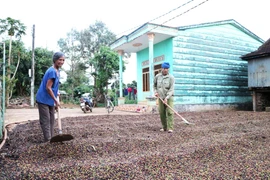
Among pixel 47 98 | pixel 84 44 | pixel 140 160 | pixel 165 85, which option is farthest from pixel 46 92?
pixel 84 44

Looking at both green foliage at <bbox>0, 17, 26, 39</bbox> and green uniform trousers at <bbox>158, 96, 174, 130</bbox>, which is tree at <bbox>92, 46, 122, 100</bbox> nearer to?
green foliage at <bbox>0, 17, 26, 39</bbox>

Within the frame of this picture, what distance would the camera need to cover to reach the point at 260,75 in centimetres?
924

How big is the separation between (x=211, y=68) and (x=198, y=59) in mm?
882

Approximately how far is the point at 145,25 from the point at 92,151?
21.6 feet

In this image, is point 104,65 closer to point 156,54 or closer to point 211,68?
point 156,54

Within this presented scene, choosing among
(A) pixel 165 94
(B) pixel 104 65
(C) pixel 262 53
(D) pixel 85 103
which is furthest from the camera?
(B) pixel 104 65

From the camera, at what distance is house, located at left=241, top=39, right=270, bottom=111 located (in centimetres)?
902

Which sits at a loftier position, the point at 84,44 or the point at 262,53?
the point at 84,44

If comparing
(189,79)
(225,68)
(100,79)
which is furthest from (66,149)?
(100,79)

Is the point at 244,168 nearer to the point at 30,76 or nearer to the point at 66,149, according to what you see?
the point at 66,149

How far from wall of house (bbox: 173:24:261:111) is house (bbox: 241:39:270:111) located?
1.16 meters

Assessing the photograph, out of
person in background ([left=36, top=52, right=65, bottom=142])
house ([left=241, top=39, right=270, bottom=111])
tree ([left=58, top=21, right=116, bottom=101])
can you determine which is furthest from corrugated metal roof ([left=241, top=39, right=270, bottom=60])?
tree ([left=58, top=21, right=116, bottom=101])

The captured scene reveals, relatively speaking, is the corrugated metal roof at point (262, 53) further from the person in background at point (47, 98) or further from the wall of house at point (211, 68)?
the person in background at point (47, 98)

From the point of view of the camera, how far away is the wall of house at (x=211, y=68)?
363 inches
